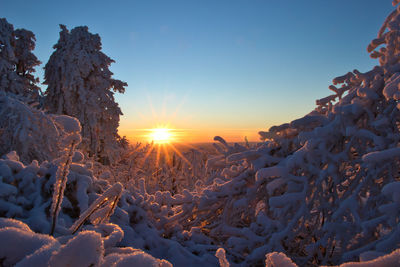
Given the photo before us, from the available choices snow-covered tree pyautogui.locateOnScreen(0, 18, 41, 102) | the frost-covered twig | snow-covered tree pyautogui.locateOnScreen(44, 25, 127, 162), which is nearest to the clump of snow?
the frost-covered twig

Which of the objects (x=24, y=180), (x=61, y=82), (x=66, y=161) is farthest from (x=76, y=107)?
(x=66, y=161)

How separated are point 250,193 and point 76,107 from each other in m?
11.5

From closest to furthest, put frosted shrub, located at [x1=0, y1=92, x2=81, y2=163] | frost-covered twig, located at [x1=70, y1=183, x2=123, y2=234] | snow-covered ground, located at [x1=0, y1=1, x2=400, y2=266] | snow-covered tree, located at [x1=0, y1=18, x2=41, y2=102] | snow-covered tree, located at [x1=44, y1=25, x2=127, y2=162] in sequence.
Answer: frost-covered twig, located at [x1=70, y1=183, x2=123, y2=234], snow-covered ground, located at [x1=0, y1=1, x2=400, y2=266], frosted shrub, located at [x1=0, y1=92, x2=81, y2=163], snow-covered tree, located at [x1=0, y1=18, x2=41, y2=102], snow-covered tree, located at [x1=44, y1=25, x2=127, y2=162]

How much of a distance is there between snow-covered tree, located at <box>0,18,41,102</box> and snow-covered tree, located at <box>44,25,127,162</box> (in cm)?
91

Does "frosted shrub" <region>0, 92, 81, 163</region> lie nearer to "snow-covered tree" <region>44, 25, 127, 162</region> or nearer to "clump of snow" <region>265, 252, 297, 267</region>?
"snow-covered tree" <region>44, 25, 127, 162</region>

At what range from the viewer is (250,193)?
303cm

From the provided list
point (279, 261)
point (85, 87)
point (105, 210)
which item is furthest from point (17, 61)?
point (279, 261)

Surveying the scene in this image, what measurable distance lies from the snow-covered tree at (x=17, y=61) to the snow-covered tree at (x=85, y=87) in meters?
0.91

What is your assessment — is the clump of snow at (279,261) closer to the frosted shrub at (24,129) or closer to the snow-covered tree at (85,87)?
the frosted shrub at (24,129)

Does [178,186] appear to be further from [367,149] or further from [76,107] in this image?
[367,149]

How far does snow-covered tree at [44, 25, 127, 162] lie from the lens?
1200 cm

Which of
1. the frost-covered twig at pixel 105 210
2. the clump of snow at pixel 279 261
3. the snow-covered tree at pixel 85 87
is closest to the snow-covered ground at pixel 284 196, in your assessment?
the frost-covered twig at pixel 105 210

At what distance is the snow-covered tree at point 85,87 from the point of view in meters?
12.0

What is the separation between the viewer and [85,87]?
12336 millimetres
